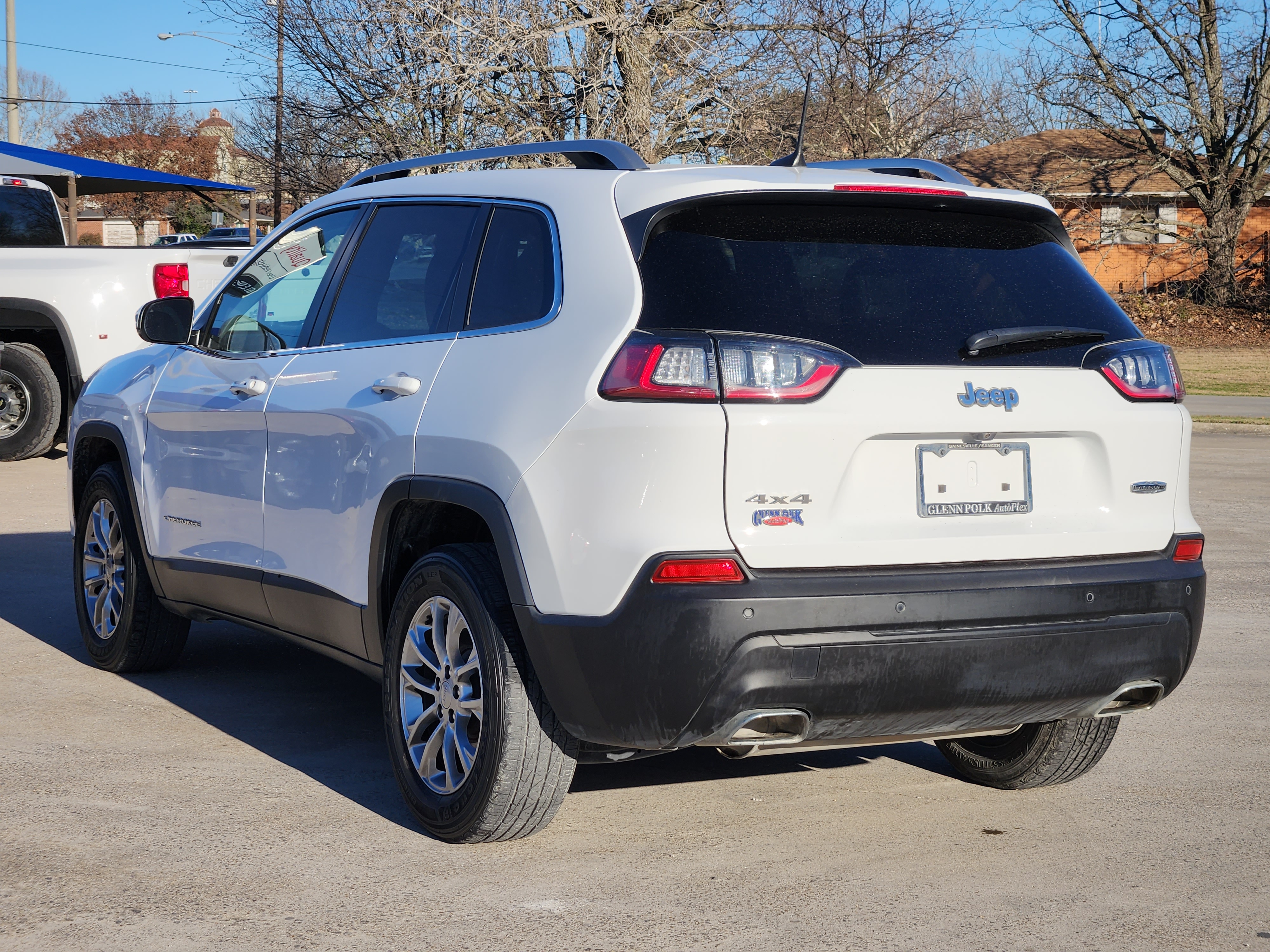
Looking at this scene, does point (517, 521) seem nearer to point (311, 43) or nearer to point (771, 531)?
point (771, 531)

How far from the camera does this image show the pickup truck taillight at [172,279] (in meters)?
12.1

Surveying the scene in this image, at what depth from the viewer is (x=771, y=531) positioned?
340 centimetres

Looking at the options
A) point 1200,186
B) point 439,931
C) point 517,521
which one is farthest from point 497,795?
point 1200,186

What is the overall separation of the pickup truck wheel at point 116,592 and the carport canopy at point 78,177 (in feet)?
32.9

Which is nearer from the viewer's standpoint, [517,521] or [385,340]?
[517,521]

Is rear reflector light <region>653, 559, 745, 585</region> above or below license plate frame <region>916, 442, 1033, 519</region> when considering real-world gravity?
below

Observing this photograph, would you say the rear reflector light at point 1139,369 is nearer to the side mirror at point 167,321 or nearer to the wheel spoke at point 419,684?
the wheel spoke at point 419,684

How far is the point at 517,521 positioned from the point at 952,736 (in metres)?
1.32

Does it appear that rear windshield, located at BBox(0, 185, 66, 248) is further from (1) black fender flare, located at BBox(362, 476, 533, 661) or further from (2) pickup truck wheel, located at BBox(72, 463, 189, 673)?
(1) black fender flare, located at BBox(362, 476, 533, 661)

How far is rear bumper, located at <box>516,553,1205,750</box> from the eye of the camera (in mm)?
3354

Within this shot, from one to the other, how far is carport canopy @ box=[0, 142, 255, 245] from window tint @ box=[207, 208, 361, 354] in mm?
10807

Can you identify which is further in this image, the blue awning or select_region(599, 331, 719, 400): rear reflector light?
the blue awning

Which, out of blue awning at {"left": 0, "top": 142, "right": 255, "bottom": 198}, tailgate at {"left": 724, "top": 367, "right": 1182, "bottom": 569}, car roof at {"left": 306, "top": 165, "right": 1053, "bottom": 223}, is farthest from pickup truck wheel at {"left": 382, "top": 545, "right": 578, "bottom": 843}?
blue awning at {"left": 0, "top": 142, "right": 255, "bottom": 198}

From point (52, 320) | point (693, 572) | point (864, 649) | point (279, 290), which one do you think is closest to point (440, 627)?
point (693, 572)
